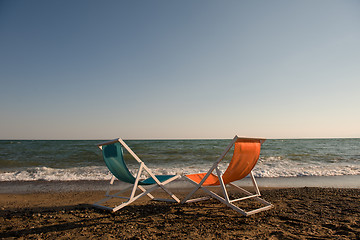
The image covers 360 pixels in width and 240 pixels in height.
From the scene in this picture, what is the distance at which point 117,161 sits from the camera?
136 inches

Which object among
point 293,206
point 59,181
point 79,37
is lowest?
point 59,181

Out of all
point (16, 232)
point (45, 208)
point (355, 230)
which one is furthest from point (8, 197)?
point (355, 230)

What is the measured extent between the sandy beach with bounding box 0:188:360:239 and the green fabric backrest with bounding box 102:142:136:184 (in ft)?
1.84

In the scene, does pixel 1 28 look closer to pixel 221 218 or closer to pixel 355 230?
pixel 221 218

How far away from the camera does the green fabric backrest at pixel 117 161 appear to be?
3369 mm

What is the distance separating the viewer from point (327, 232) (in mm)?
2590

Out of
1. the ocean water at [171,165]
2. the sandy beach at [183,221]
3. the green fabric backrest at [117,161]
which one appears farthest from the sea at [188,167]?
the green fabric backrest at [117,161]

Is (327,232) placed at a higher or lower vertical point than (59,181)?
higher

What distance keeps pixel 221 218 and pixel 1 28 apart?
1116 cm

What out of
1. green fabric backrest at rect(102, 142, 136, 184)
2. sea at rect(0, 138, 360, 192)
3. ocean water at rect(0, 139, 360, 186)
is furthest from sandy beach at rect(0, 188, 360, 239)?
ocean water at rect(0, 139, 360, 186)

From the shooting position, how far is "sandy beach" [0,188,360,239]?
100 inches

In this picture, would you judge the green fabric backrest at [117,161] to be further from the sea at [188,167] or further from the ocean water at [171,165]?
the ocean water at [171,165]

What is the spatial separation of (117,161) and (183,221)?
4.46 ft

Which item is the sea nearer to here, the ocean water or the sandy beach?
the ocean water
